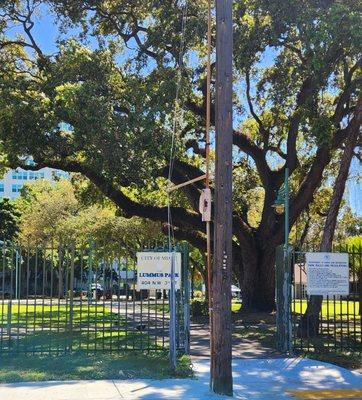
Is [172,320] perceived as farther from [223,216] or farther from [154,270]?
[223,216]

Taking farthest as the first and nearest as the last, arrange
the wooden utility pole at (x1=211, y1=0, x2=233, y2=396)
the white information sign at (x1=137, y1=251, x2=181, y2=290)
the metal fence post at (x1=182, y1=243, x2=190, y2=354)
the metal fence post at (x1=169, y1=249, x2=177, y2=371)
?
the metal fence post at (x1=182, y1=243, x2=190, y2=354) → the white information sign at (x1=137, y1=251, x2=181, y2=290) → the metal fence post at (x1=169, y1=249, x2=177, y2=371) → the wooden utility pole at (x1=211, y1=0, x2=233, y2=396)

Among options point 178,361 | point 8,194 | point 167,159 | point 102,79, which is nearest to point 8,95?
point 102,79

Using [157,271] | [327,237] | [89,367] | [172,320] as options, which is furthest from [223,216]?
[327,237]

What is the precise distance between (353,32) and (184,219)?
11.7m

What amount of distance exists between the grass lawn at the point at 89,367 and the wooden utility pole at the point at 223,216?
153 cm

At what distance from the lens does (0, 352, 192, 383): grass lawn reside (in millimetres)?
10297

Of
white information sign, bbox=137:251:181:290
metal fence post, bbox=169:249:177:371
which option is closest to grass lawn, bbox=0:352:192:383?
metal fence post, bbox=169:249:177:371

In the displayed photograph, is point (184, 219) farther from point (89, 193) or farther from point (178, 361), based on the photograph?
point (178, 361)

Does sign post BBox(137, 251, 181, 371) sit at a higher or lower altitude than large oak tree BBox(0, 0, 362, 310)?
lower

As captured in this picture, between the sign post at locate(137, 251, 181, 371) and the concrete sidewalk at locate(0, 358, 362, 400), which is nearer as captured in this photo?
the concrete sidewalk at locate(0, 358, 362, 400)

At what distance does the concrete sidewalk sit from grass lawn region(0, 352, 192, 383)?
362 millimetres

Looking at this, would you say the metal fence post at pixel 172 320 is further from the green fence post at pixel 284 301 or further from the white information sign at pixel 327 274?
the white information sign at pixel 327 274

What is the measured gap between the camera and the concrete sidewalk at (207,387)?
901cm

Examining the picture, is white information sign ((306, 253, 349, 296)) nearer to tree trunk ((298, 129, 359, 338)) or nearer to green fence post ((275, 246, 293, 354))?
green fence post ((275, 246, 293, 354))
